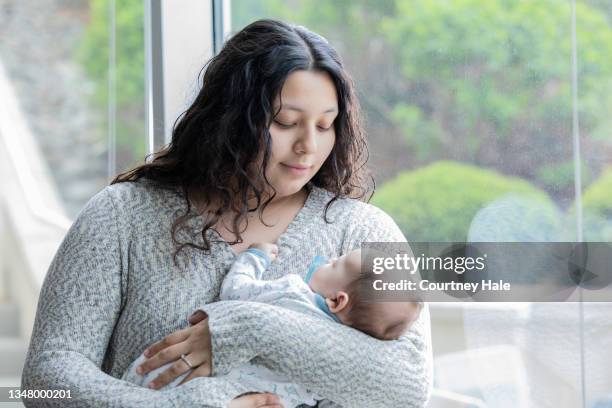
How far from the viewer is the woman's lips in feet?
4.79

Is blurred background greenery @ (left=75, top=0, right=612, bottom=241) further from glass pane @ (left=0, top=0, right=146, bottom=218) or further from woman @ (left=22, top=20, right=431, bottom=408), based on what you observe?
glass pane @ (left=0, top=0, right=146, bottom=218)

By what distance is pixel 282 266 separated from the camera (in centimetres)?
147

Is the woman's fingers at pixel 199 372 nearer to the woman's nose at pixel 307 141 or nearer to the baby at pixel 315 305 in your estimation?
the baby at pixel 315 305

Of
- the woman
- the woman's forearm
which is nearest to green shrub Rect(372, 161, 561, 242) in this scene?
the woman

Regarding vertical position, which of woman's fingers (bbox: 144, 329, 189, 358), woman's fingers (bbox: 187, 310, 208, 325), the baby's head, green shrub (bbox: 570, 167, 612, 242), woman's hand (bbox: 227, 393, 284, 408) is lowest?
woman's hand (bbox: 227, 393, 284, 408)

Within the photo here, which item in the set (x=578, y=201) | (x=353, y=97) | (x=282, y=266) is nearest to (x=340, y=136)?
(x=353, y=97)

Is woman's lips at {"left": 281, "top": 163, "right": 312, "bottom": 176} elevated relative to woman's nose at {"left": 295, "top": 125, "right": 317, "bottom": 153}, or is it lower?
lower

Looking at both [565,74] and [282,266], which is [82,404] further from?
[565,74]

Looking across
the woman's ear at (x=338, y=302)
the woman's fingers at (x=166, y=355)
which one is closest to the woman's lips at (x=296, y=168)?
the woman's ear at (x=338, y=302)

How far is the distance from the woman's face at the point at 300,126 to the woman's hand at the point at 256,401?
397 mm

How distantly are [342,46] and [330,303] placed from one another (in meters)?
0.83

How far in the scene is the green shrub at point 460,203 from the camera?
1.65 meters

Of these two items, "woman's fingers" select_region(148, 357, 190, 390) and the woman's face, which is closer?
"woman's fingers" select_region(148, 357, 190, 390)

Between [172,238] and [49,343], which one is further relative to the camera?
[172,238]
